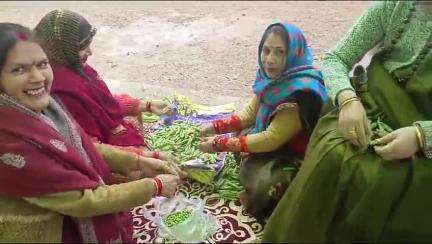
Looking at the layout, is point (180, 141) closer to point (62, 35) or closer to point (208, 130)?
point (208, 130)

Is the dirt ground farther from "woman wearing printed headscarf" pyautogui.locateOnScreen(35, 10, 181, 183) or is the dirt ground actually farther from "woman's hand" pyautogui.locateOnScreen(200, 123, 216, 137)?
"woman wearing printed headscarf" pyautogui.locateOnScreen(35, 10, 181, 183)

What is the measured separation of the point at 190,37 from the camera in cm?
363

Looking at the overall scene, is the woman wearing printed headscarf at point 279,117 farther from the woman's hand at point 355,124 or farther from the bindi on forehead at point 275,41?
the woman's hand at point 355,124

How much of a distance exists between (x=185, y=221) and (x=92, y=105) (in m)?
0.61

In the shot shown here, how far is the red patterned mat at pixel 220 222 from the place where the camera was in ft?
5.95

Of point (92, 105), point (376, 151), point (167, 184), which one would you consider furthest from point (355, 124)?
point (92, 105)

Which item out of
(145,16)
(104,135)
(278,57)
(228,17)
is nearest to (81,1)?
(145,16)

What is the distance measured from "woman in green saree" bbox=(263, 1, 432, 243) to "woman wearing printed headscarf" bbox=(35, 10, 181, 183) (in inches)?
25.9

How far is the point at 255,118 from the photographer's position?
7.08ft

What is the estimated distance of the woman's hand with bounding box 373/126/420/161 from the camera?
139 centimetres

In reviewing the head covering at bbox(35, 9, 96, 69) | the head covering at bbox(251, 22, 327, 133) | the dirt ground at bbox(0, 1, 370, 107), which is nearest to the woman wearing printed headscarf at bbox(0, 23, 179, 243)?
the head covering at bbox(35, 9, 96, 69)

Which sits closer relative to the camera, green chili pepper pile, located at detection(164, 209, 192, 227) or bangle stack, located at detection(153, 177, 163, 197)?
bangle stack, located at detection(153, 177, 163, 197)

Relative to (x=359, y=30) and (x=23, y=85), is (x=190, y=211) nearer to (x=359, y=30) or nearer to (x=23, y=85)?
(x=23, y=85)

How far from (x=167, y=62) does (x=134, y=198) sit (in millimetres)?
1865
